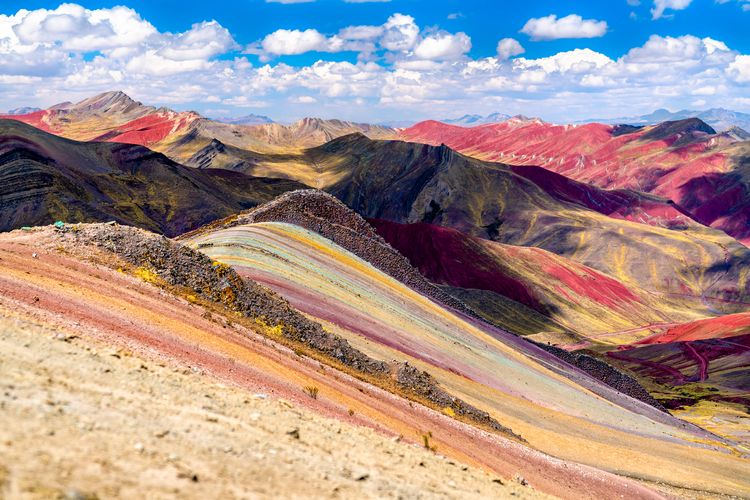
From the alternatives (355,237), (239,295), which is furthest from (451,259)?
(239,295)

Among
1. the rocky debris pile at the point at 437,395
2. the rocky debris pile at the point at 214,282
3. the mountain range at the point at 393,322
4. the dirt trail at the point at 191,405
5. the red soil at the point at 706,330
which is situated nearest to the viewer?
the dirt trail at the point at 191,405

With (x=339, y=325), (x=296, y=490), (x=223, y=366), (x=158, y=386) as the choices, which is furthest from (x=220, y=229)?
(x=296, y=490)

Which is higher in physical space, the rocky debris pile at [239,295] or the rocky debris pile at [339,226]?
the rocky debris pile at [339,226]

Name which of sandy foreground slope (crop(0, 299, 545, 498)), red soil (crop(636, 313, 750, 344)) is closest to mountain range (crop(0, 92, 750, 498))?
red soil (crop(636, 313, 750, 344))

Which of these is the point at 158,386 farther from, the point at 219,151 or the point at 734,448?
the point at 219,151

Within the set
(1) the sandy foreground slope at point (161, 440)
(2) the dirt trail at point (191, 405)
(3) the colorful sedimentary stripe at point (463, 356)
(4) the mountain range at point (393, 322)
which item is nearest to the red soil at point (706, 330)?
(4) the mountain range at point (393, 322)

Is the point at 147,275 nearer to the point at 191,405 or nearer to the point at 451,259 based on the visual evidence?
the point at 191,405

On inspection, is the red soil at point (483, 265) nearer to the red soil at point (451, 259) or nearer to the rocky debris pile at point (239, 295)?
the red soil at point (451, 259)
